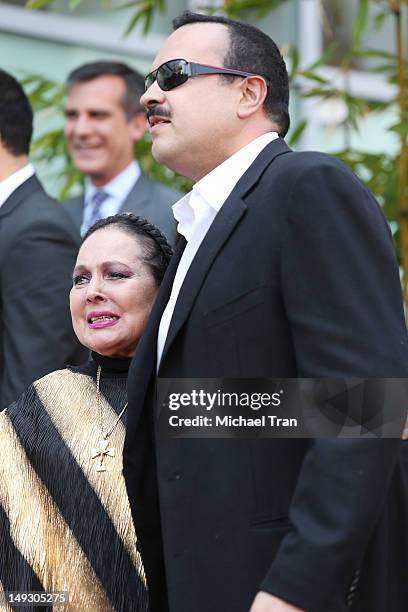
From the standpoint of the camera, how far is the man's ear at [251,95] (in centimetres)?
252

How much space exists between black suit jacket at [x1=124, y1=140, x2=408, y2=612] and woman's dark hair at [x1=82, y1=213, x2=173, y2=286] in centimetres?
62

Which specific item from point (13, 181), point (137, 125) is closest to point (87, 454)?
point (13, 181)

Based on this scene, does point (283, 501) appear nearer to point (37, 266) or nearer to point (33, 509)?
point (33, 509)

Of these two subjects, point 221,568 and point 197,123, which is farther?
point 197,123

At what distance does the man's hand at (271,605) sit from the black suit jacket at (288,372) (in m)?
0.01

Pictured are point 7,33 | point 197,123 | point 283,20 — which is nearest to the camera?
point 197,123

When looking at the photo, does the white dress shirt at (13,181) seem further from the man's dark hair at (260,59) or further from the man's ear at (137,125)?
the man's dark hair at (260,59)

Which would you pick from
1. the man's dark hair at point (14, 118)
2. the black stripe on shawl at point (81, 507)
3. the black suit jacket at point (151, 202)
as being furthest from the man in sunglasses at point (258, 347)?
the black suit jacket at point (151, 202)

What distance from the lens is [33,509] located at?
296 cm

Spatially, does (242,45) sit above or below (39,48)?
above

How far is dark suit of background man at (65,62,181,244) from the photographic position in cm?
523

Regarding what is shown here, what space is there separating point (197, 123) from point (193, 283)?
1.22 ft

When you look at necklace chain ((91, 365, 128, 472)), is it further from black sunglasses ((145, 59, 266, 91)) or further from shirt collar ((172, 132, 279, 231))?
black sunglasses ((145, 59, 266, 91))

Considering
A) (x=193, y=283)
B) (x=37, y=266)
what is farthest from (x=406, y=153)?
(x=193, y=283)
